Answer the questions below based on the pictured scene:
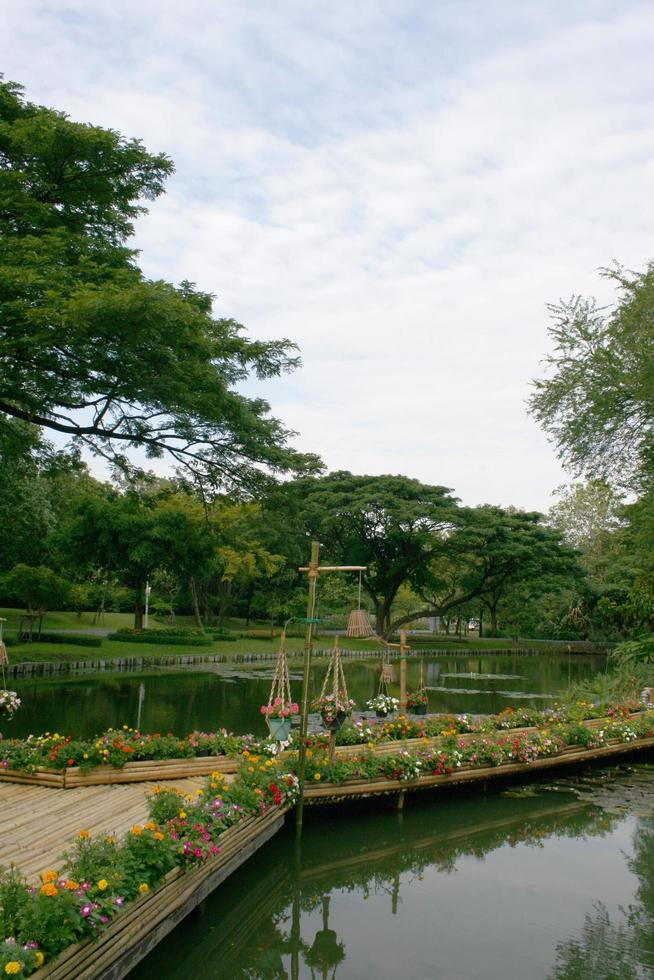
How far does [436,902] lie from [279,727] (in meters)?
2.98

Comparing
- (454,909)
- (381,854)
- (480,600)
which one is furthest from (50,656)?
(480,600)

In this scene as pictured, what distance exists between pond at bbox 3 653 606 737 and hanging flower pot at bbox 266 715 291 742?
579 cm

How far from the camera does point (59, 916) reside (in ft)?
13.8

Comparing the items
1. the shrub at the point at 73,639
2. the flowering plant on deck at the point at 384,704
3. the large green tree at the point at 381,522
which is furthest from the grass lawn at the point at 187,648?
the flowering plant on deck at the point at 384,704

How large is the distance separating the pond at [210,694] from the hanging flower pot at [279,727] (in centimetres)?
579

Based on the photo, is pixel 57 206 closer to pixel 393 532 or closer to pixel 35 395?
pixel 35 395

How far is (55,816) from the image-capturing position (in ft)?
24.1

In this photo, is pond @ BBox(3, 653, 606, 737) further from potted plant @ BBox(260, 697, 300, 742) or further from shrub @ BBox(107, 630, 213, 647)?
potted plant @ BBox(260, 697, 300, 742)

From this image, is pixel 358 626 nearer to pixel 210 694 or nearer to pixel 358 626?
pixel 358 626

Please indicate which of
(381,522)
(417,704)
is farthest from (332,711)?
(381,522)

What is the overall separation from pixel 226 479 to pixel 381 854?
900cm

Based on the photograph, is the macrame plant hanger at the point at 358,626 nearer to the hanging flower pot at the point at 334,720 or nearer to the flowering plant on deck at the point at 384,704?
the hanging flower pot at the point at 334,720

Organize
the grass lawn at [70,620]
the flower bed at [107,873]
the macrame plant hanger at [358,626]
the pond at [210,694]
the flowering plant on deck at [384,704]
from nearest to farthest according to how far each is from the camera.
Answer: the flower bed at [107,873]
the macrame plant hanger at [358,626]
the flowering plant on deck at [384,704]
the pond at [210,694]
the grass lawn at [70,620]

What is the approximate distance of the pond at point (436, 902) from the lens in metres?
6.00
